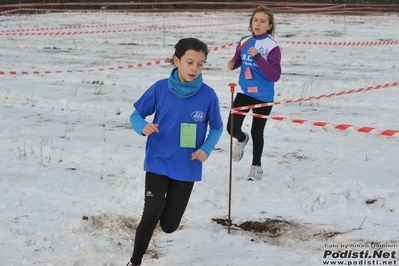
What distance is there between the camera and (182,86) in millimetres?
4062

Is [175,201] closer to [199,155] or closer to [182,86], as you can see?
[199,155]

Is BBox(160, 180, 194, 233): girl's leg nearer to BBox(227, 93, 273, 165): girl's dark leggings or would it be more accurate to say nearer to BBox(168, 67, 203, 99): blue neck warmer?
BBox(168, 67, 203, 99): blue neck warmer

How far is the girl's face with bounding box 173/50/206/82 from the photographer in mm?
3994

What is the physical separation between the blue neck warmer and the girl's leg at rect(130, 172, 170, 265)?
0.62 m

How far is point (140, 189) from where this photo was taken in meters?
6.29

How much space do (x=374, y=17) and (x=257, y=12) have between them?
27.8m

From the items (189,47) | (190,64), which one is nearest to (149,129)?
(190,64)

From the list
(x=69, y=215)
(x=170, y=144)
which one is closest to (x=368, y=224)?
(x=170, y=144)

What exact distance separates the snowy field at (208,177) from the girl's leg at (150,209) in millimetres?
616

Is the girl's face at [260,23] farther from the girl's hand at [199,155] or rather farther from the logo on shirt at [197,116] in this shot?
the girl's hand at [199,155]

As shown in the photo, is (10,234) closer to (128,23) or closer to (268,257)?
(268,257)

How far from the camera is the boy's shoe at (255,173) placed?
6652 mm

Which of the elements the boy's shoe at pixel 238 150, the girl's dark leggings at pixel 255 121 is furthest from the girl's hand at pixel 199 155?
the boy's shoe at pixel 238 150

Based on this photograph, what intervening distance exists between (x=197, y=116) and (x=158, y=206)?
0.72 m
